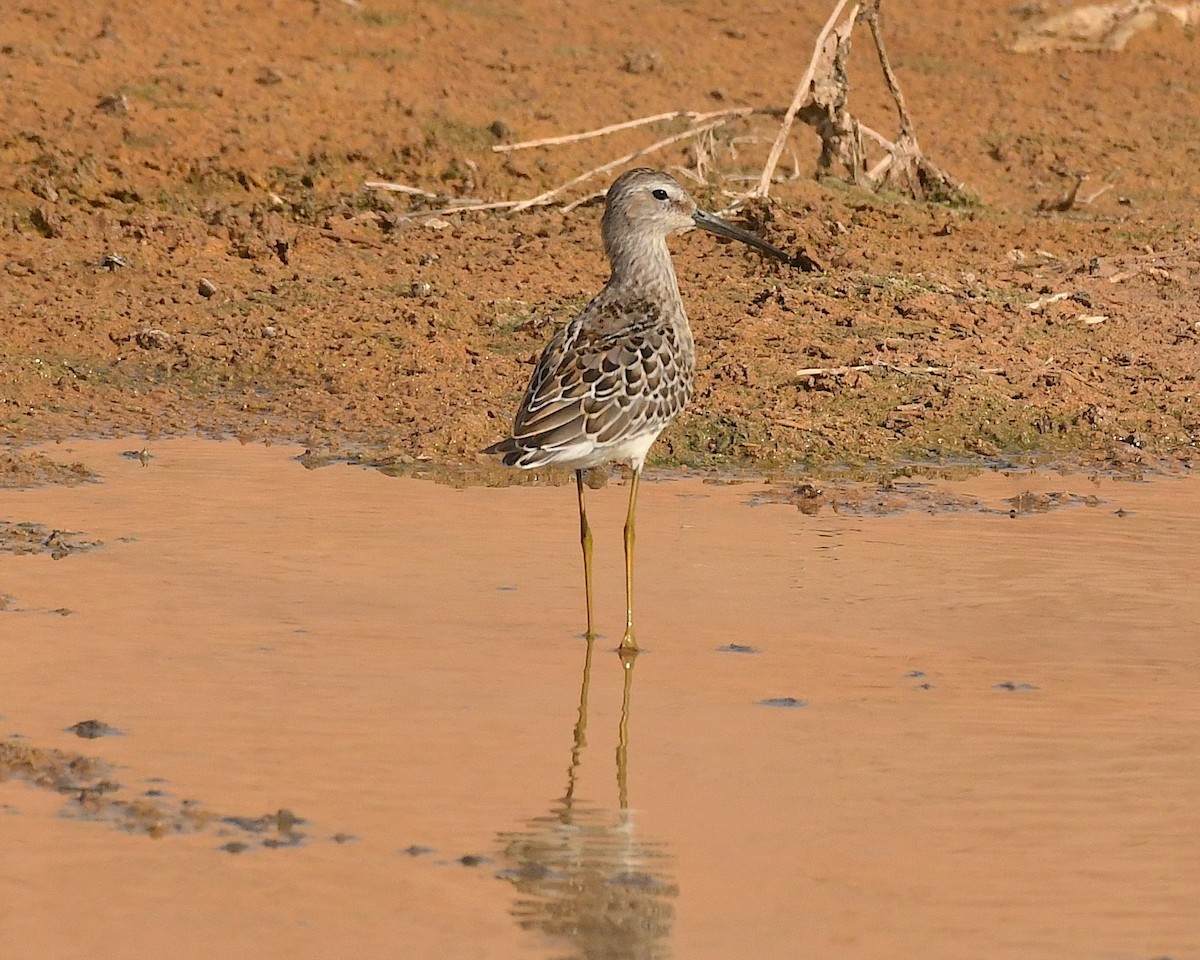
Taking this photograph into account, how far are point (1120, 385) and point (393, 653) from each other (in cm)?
519

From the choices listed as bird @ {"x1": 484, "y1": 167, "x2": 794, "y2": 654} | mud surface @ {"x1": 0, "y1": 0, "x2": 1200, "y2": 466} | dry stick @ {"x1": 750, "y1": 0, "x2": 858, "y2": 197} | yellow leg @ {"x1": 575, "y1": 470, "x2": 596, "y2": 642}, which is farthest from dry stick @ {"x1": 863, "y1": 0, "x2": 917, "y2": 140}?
yellow leg @ {"x1": 575, "y1": 470, "x2": 596, "y2": 642}

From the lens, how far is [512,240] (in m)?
12.7

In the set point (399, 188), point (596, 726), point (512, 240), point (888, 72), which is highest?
point (888, 72)

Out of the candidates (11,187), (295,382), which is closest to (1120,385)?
(295,382)

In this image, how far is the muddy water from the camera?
187 inches

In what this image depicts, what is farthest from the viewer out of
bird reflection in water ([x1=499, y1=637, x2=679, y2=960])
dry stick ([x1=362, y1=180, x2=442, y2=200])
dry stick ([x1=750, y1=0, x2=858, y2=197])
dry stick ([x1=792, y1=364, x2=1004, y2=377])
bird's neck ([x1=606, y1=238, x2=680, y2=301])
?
dry stick ([x1=362, y1=180, x2=442, y2=200])

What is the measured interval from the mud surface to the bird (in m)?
1.74

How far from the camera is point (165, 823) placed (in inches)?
203

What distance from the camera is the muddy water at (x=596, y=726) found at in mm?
4746

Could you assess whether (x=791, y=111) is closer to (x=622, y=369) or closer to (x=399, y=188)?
(x=399, y=188)

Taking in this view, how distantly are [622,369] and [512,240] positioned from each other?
5.35m

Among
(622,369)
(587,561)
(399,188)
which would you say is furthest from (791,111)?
(587,561)

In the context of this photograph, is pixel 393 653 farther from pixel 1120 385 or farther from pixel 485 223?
pixel 485 223

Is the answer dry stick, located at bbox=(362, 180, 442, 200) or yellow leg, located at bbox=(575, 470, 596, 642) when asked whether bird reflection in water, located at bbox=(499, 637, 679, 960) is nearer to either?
yellow leg, located at bbox=(575, 470, 596, 642)
